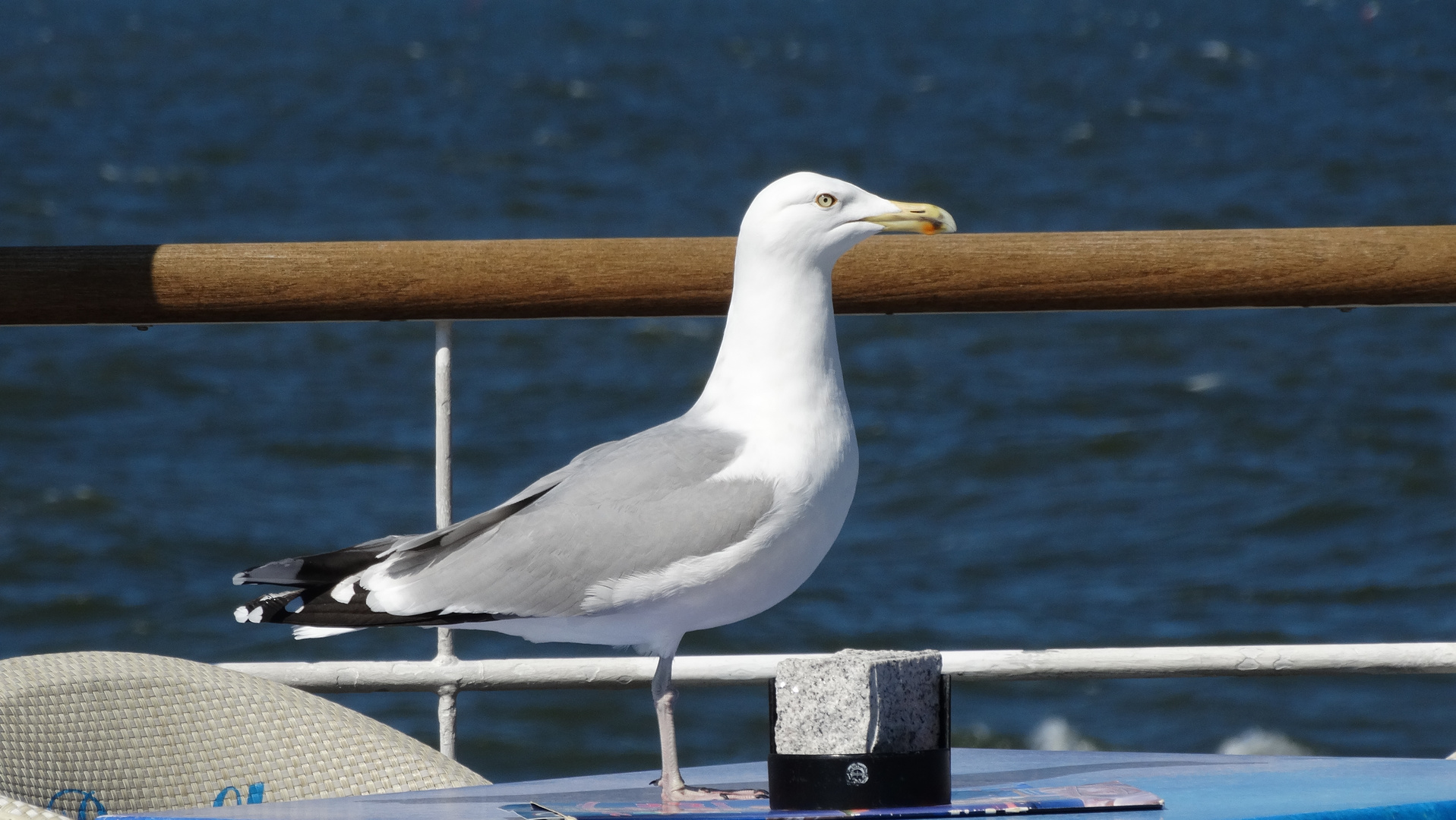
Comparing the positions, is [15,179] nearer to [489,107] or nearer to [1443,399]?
[489,107]

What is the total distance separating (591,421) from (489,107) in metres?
16.6

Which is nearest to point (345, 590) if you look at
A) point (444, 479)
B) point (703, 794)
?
point (703, 794)

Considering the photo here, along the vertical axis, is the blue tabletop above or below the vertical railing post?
below

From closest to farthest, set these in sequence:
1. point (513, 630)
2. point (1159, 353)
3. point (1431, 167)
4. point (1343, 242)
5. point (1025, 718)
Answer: point (513, 630)
point (1343, 242)
point (1025, 718)
point (1159, 353)
point (1431, 167)

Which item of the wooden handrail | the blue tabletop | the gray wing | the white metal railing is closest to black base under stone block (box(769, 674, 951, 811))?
the blue tabletop

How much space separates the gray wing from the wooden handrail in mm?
430

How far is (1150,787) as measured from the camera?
4.67 ft

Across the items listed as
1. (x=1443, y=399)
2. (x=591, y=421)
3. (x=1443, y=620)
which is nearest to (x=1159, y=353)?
(x=1443, y=399)

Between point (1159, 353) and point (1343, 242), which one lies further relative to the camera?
point (1159, 353)

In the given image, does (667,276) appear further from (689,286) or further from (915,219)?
(915,219)

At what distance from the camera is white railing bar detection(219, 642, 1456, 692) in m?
1.99

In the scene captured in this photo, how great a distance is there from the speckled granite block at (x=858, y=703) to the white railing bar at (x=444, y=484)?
0.67 m

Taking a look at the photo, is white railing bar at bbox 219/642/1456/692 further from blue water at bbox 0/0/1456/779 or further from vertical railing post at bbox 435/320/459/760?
blue water at bbox 0/0/1456/779

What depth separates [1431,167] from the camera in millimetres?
23312
